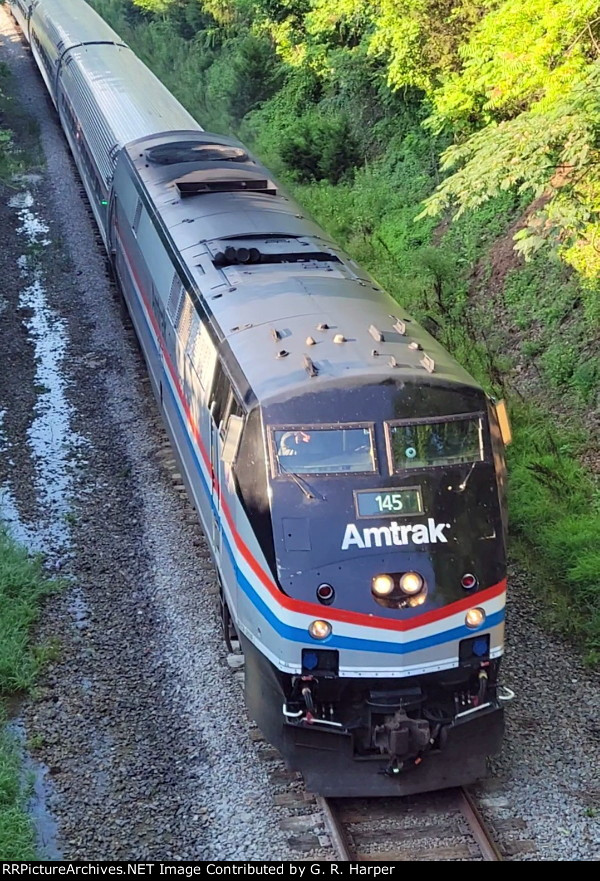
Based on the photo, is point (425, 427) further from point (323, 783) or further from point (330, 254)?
point (330, 254)

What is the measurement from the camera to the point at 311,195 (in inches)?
948

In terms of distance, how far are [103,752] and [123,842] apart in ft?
3.73

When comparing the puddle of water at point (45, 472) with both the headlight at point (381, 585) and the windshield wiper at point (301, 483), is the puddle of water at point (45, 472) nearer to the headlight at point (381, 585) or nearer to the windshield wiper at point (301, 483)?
the headlight at point (381, 585)

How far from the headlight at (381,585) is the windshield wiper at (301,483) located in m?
0.78

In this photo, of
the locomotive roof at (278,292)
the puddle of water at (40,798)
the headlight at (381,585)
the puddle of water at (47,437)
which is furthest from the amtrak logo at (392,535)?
the puddle of water at (47,437)

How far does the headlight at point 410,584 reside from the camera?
25.1ft

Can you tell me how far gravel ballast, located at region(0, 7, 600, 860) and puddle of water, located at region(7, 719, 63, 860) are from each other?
0.06m

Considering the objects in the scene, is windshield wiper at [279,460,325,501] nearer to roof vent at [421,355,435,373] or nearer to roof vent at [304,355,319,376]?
roof vent at [304,355,319,376]

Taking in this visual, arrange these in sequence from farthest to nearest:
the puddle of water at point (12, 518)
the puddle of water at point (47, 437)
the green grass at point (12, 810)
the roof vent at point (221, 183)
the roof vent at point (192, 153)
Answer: the roof vent at point (192, 153) < the roof vent at point (221, 183) < the puddle of water at point (47, 437) < the puddle of water at point (12, 518) < the green grass at point (12, 810)

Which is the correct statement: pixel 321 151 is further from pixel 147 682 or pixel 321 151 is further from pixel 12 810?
pixel 12 810

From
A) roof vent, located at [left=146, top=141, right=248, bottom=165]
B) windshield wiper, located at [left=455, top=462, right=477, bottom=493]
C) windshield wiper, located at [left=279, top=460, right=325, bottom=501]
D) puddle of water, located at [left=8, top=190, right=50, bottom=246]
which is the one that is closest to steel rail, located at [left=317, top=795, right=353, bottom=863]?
windshield wiper, located at [left=279, top=460, right=325, bottom=501]

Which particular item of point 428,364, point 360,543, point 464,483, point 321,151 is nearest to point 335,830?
point 360,543

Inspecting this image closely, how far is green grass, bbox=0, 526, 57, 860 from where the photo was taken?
7684 mm

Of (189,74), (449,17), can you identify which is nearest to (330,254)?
(449,17)
